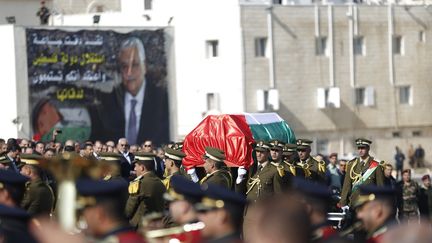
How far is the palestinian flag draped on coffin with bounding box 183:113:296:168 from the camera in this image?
79.9ft

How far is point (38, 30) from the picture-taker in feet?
151

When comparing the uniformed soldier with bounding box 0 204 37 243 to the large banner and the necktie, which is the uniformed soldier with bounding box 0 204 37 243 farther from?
the necktie

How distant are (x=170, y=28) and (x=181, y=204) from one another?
41.7m

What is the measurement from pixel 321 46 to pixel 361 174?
33512mm

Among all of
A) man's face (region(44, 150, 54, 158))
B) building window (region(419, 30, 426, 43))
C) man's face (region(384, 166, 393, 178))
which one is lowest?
man's face (region(384, 166, 393, 178))

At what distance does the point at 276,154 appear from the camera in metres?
21.3

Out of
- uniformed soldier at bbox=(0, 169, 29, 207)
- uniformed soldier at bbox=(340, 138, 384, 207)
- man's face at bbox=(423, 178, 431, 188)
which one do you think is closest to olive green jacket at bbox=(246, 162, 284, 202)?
uniformed soldier at bbox=(340, 138, 384, 207)

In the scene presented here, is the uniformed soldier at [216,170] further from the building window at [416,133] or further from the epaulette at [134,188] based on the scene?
the building window at [416,133]

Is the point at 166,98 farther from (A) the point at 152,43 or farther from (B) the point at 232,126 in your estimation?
(B) the point at 232,126

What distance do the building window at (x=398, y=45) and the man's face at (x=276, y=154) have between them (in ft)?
123

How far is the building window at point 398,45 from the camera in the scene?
5831 cm

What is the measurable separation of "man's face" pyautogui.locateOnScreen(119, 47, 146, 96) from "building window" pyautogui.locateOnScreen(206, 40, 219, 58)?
17.2 ft

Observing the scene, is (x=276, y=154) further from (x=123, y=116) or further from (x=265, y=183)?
(x=123, y=116)

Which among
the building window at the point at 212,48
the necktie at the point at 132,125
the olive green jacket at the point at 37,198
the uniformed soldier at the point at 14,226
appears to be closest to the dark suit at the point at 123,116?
the necktie at the point at 132,125
